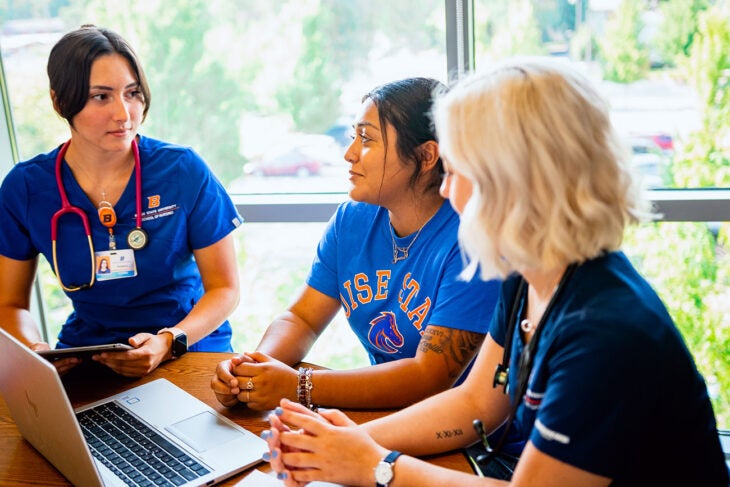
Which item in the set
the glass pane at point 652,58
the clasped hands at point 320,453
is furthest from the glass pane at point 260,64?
the clasped hands at point 320,453

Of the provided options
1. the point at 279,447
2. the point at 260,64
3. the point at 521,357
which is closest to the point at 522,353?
the point at 521,357

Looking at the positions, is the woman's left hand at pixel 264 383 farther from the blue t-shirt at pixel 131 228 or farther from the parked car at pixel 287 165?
the parked car at pixel 287 165

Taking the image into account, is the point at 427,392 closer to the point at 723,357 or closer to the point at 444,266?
the point at 444,266

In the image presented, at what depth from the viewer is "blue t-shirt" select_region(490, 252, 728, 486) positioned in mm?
981

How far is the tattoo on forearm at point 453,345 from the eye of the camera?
1531mm

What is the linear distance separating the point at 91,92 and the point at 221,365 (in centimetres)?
87

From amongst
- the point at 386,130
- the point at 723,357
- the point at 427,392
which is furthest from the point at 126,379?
the point at 723,357

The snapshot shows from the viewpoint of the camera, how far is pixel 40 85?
2965 mm

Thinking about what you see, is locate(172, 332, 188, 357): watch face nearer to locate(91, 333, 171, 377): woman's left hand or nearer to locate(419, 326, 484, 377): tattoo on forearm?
locate(91, 333, 171, 377): woman's left hand

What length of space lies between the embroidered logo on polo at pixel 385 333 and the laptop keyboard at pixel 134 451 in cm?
58

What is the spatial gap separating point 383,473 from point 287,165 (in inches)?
72.3

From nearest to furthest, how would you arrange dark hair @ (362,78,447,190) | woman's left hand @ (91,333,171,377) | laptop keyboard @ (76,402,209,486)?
1. laptop keyboard @ (76,402,209,486)
2. woman's left hand @ (91,333,171,377)
3. dark hair @ (362,78,447,190)

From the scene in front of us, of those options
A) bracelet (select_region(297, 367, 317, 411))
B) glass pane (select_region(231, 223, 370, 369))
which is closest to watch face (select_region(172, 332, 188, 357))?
bracelet (select_region(297, 367, 317, 411))

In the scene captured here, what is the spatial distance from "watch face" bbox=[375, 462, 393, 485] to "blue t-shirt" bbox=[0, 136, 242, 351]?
40.3 inches
